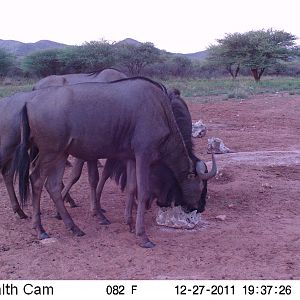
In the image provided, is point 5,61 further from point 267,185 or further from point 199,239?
point 199,239

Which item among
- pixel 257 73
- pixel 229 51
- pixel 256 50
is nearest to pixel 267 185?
pixel 257 73

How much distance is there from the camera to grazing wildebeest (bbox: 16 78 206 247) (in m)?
5.45

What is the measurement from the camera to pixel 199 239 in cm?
554

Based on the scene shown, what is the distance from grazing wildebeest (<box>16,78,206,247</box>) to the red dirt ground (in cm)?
32

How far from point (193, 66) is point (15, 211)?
4270cm

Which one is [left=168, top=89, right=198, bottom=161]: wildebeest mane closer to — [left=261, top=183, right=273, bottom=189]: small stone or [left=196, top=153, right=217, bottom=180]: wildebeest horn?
[left=196, top=153, right=217, bottom=180]: wildebeest horn

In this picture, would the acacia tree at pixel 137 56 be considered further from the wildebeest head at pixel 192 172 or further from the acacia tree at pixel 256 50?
the wildebeest head at pixel 192 172

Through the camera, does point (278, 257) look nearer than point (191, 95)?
Yes

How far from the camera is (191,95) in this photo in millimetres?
21875

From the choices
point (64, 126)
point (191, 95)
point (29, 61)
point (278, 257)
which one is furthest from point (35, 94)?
point (29, 61)

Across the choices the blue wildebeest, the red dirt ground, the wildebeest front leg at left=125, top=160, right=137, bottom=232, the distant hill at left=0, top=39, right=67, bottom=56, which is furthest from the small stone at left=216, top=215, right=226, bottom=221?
the distant hill at left=0, top=39, right=67, bottom=56
